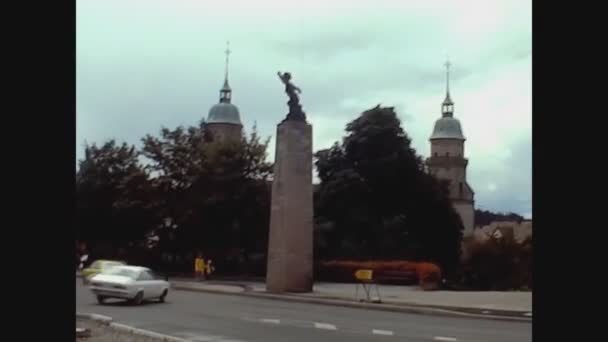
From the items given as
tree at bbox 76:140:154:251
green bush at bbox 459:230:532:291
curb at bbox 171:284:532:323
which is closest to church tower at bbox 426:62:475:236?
tree at bbox 76:140:154:251

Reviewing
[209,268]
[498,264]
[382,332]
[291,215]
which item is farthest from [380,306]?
[209,268]

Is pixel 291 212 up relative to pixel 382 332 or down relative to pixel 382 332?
up

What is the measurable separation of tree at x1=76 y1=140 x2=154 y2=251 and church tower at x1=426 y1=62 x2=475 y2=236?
144ft

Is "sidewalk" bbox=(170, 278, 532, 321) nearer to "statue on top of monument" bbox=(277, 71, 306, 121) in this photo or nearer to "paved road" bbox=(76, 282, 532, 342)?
"paved road" bbox=(76, 282, 532, 342)

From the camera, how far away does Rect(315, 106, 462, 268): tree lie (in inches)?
1512

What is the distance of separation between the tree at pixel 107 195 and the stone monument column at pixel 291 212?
14.4m

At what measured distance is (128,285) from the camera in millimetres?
20594

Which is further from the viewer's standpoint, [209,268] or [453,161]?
[453,161]

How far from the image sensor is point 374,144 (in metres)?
42.9

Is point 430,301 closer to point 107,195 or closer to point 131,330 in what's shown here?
point 131,330

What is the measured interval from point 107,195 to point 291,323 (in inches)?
1077
